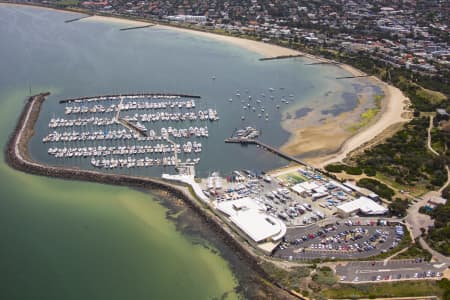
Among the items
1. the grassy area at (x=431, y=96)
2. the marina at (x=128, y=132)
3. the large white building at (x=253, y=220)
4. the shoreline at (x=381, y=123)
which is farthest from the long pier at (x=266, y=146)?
the grassy area at (x=431, y=96)

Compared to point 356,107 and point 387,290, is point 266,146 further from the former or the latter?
point 387,290

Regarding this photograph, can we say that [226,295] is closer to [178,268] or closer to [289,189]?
[178,268]

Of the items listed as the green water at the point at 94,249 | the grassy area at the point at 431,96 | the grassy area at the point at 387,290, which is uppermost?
the grassy area at the point at 431,96

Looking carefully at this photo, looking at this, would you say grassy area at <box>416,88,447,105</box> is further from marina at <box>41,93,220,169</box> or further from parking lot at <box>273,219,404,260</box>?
parking lot at <box>273,219,404,260</box>

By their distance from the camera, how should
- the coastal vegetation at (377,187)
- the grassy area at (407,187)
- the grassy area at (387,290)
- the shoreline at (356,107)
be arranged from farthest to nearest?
the shoreline at (356,107) < the grassy area at (407,187) < the coastal vegetation at (377,187) < the grassy area at (387,290)

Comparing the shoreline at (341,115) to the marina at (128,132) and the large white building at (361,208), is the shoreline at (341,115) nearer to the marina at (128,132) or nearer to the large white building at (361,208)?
the large white building at (361,208)

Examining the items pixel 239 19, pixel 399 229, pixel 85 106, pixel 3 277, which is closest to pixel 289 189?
pixel 399 229

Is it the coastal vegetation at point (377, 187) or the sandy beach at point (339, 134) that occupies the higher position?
the coastal vegetation at point (377, 187)

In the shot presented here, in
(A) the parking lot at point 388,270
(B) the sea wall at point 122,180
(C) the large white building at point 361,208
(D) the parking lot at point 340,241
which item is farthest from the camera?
(C) the large white building at point 361,208

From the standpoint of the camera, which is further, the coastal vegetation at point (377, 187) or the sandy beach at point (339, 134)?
the sandy beach at point (339, 134)
